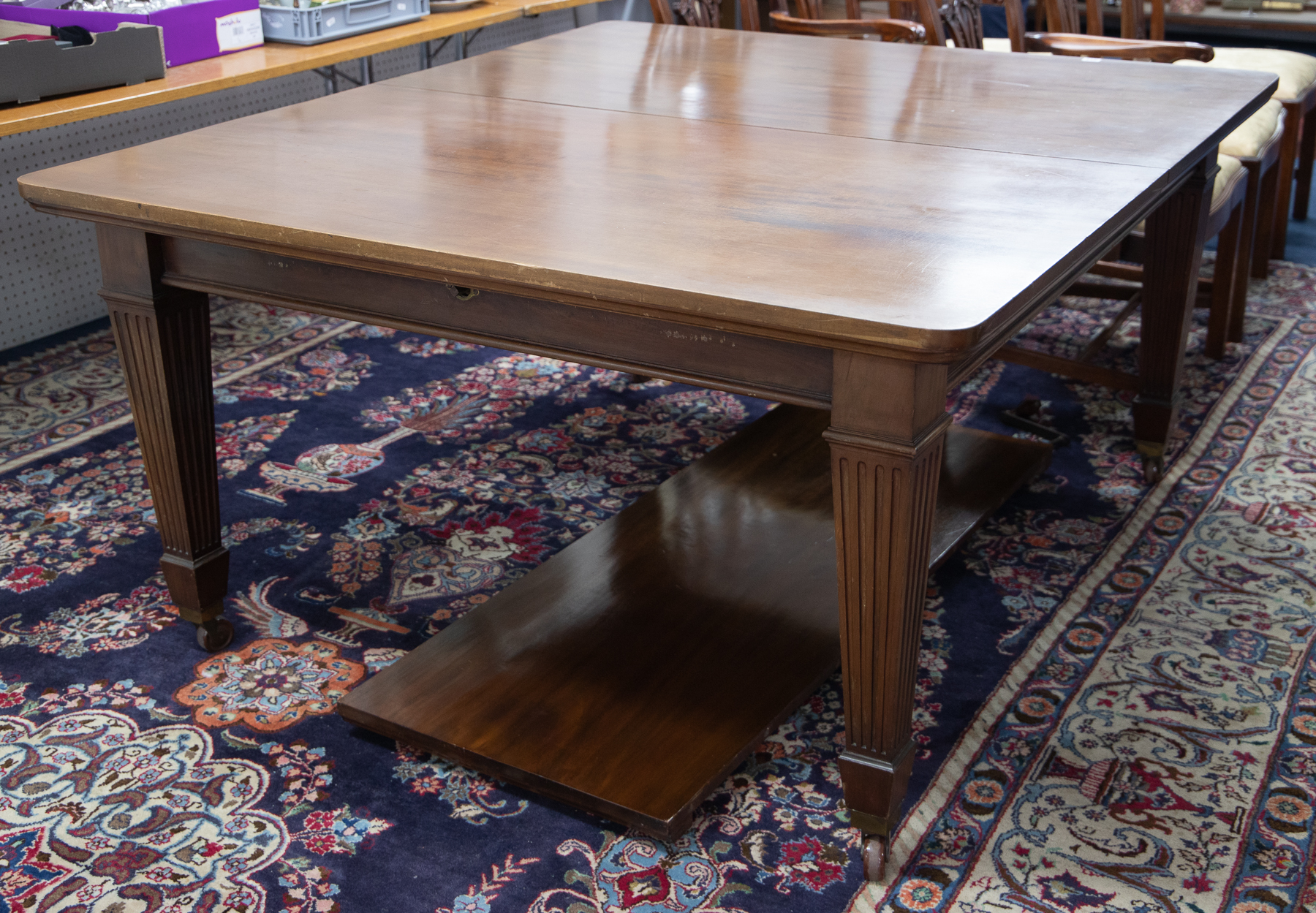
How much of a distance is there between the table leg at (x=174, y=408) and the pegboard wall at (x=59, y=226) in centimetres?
168

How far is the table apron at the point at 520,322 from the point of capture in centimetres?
139

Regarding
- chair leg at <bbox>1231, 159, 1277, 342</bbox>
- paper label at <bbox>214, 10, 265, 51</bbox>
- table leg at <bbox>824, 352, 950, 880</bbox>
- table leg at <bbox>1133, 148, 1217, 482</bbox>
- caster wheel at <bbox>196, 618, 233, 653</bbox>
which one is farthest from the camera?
paper label at <bbox>214, 10, 265, 51</bbox>

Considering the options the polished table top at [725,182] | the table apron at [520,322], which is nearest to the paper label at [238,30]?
the polished table top at [725,182]

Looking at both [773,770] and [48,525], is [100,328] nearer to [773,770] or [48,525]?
[48,525]

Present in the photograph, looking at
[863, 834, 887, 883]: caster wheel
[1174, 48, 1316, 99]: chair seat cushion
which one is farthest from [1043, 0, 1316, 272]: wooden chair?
[863, 834, 887, 883]: caster wheel

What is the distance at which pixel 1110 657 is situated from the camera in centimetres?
204

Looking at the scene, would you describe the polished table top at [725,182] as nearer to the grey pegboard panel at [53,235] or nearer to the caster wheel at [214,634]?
the caster wheel at [214,634]

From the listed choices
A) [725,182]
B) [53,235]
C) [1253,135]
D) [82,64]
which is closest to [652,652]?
[725,182]

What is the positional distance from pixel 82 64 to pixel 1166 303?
7.95ft

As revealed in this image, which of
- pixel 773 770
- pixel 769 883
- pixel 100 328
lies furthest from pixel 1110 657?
pixel 100 328

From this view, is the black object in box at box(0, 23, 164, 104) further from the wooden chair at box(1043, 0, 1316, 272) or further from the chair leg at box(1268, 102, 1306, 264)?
the chair leg at box(1268, 102, 1306, 264)

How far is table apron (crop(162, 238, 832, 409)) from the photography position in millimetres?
1390

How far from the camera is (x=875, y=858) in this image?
1575 mm

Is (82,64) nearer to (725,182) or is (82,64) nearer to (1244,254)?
(725,182)
